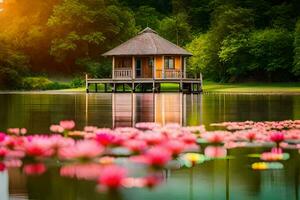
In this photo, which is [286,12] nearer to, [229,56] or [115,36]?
[229,56]

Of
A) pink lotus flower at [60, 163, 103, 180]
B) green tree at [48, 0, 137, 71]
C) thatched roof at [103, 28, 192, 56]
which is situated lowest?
pink lotus flower at [60, 163, 103, 180]

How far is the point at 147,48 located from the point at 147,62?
1.60m

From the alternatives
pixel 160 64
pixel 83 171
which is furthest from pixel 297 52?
pixel 83 171

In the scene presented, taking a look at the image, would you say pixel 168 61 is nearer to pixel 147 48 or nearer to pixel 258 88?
pixel 147 48

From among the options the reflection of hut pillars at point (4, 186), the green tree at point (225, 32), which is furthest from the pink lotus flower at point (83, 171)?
the green tree at point (225, 32)

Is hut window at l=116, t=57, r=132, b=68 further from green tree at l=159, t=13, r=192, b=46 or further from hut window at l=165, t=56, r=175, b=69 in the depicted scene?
green tree at l=159, t=13, r=192, b=46

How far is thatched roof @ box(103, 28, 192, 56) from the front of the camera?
159 feet

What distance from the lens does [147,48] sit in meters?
49.0

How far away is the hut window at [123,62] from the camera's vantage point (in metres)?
50.5

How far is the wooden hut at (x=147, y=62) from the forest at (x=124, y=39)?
933cm

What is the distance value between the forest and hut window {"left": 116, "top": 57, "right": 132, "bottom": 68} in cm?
922

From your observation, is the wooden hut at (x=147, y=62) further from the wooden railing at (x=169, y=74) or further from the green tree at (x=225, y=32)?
the green tree at (x=225, y=32)

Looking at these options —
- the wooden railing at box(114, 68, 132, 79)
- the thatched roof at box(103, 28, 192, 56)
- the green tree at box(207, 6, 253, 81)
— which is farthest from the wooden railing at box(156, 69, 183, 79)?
the green tree at box(207, 6, 253, 81)

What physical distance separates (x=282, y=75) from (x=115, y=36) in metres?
17.5
